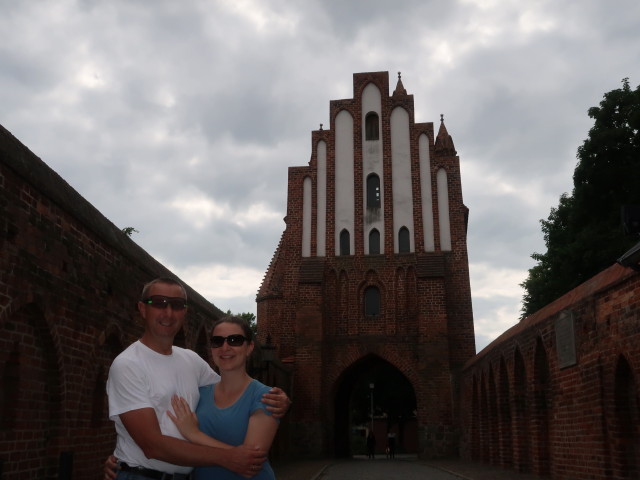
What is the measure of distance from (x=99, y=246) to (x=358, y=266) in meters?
15.4

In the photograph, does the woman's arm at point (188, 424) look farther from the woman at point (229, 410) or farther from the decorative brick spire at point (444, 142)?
the decorative brick spire at point (444, 142)

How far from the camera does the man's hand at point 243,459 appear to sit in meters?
2.50

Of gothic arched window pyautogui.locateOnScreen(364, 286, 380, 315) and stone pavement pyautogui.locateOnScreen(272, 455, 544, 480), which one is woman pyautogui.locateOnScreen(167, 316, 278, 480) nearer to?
stone pavement pyautogui.locateOnScreen(272, 455, 544, 480)

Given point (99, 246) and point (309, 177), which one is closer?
point (99, 246)

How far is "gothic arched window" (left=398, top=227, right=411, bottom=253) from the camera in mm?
22766

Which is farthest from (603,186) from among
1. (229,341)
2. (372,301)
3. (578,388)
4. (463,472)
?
(229,341)

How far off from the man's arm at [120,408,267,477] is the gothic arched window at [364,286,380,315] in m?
20.1

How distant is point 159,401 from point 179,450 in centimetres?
28

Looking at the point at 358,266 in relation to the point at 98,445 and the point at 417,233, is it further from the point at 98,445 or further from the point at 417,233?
the point at 98,445

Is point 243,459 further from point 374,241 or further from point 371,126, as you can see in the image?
point 371,126

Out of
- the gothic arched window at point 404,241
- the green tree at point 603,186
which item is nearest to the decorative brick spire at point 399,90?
the gothic arched window at point 404,241

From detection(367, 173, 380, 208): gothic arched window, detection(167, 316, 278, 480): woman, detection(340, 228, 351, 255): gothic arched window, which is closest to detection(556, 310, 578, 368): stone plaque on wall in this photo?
detection(167, 316, 278, 480): woman

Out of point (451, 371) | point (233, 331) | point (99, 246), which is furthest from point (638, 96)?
point (233, 331)

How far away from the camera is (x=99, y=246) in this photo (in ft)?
26.1
